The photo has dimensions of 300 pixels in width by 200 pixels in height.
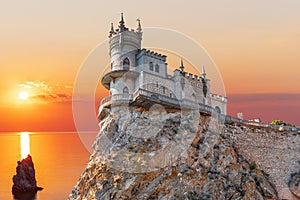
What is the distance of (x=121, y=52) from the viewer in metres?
48.1

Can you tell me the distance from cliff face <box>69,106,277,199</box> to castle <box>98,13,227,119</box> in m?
1.50

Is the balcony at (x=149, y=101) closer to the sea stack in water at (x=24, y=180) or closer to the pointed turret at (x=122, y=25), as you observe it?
the pointed turret at (x=122, y=25)

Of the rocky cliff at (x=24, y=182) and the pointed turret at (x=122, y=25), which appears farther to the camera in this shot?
the rocky cliff at (x=24, y=182)

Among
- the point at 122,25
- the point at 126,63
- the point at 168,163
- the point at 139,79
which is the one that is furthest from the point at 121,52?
the point at 168,163

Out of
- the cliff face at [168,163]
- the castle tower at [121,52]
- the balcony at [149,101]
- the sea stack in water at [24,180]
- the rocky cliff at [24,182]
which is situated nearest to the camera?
the cliff face at [168,163]

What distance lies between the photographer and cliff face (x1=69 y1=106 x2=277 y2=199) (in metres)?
38.5

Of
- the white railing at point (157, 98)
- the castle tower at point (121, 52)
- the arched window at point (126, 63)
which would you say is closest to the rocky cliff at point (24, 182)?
the castle tower at point (121, 52)

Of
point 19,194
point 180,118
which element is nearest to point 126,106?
point 180,118

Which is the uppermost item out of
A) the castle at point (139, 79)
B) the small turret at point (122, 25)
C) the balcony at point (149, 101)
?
the small turret at point (122, 25)

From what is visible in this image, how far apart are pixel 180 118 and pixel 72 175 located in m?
75.4

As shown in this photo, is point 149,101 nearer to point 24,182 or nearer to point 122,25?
point 122,25

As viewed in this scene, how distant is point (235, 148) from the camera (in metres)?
44.0

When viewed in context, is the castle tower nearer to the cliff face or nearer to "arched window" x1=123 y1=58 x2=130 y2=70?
"arched window" x1=123 y1=58 x2=130 y2=70

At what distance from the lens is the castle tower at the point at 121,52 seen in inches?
1865
